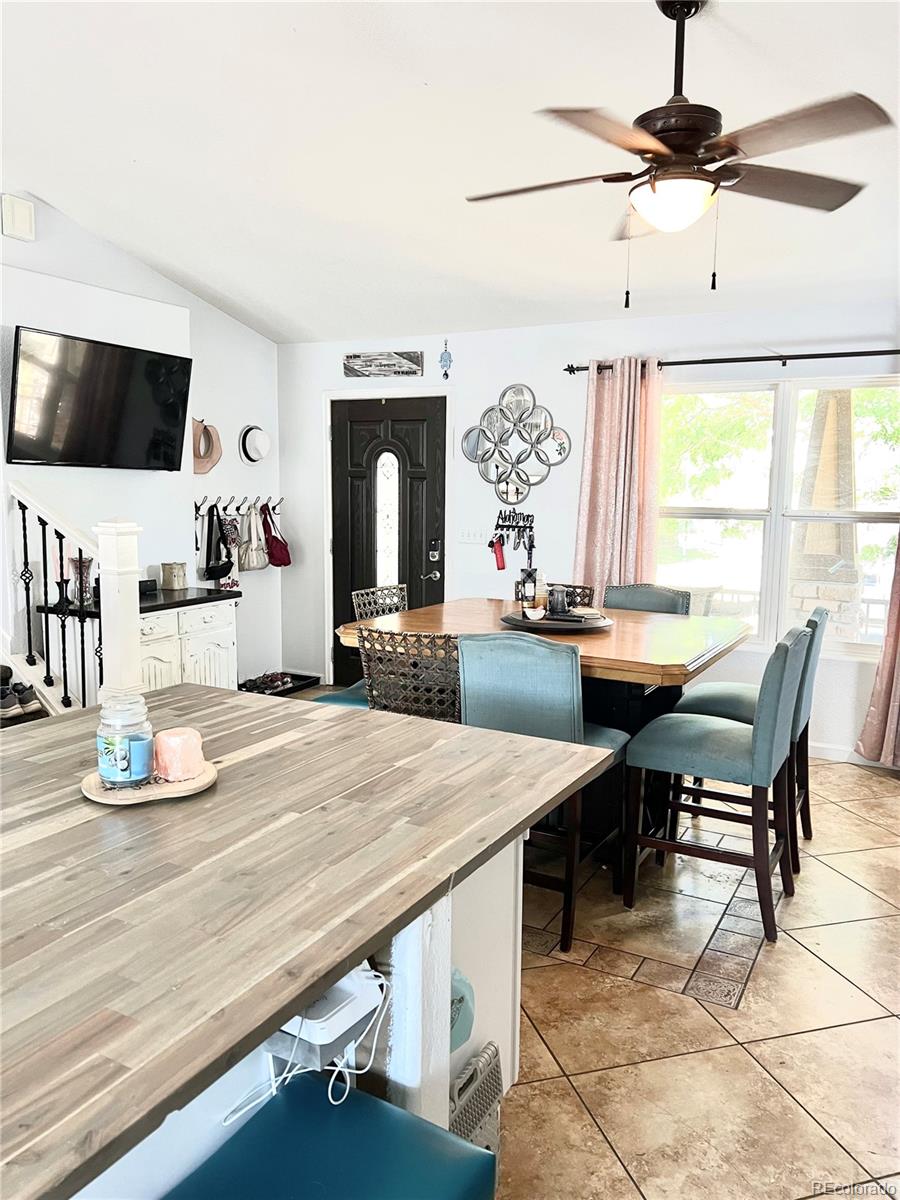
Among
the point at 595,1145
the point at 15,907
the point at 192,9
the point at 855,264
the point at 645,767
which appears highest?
the point at 192,9

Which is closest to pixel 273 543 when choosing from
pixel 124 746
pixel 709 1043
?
pixel 709 1043

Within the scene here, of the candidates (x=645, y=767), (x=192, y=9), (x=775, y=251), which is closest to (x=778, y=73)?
(x=775, y=251)

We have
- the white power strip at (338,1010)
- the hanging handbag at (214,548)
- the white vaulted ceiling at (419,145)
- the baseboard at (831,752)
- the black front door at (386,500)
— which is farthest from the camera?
the black front door at (386,500)

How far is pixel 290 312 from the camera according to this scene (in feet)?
18.4

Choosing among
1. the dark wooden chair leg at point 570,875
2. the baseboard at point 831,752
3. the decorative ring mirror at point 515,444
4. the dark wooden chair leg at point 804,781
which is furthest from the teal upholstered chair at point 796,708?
the decorative ring mirror at point 515,444

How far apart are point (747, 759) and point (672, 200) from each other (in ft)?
5.59

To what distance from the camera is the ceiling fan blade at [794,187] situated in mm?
2406

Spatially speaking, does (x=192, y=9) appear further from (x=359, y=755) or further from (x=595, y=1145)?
(x=595, y=1145)

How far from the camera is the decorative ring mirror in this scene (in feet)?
17.5

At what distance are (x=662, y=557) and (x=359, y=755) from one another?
3.76 meters

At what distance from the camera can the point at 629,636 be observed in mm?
3420

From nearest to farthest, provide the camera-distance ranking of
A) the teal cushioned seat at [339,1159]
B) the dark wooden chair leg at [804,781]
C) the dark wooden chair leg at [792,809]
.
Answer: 1. the teal cushioned seat at [339,1159]
2. the dark wooden chair leg at [792,809]
3. the dark wooden chair leg at [804,781]

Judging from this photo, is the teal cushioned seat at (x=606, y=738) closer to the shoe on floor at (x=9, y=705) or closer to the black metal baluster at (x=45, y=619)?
the shoe on floor at (x=9, y=705)

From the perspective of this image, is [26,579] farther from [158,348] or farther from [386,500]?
[386,500]
